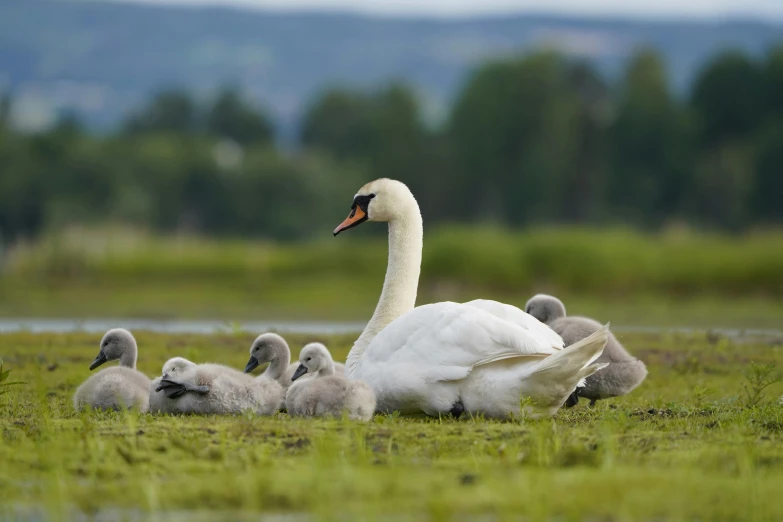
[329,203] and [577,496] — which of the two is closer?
[577,496]

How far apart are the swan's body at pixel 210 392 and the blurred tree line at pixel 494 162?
1920 inches

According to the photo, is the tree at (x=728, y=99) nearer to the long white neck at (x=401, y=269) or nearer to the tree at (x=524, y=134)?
the tree at (x=524, y=134)


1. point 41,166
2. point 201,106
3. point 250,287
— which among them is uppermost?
point 201,106

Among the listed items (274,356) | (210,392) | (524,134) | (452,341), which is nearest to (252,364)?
(274,356)

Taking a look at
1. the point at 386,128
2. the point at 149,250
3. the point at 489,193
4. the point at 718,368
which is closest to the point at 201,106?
the point at 386,128

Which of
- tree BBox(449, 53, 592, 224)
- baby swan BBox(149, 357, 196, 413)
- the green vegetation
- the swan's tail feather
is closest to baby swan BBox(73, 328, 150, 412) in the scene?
baby swan BBox(149, 357, 196, 413)

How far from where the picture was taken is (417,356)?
7.27m

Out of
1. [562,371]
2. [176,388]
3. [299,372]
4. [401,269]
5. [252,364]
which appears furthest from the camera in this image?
[252,364]

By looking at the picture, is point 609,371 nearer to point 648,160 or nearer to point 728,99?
point 728,99

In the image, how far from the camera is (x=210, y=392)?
764cm

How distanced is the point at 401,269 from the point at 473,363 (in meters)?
1.77

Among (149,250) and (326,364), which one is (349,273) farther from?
(326,364)

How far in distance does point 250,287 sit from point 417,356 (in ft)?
73.1

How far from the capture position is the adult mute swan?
695 cm
